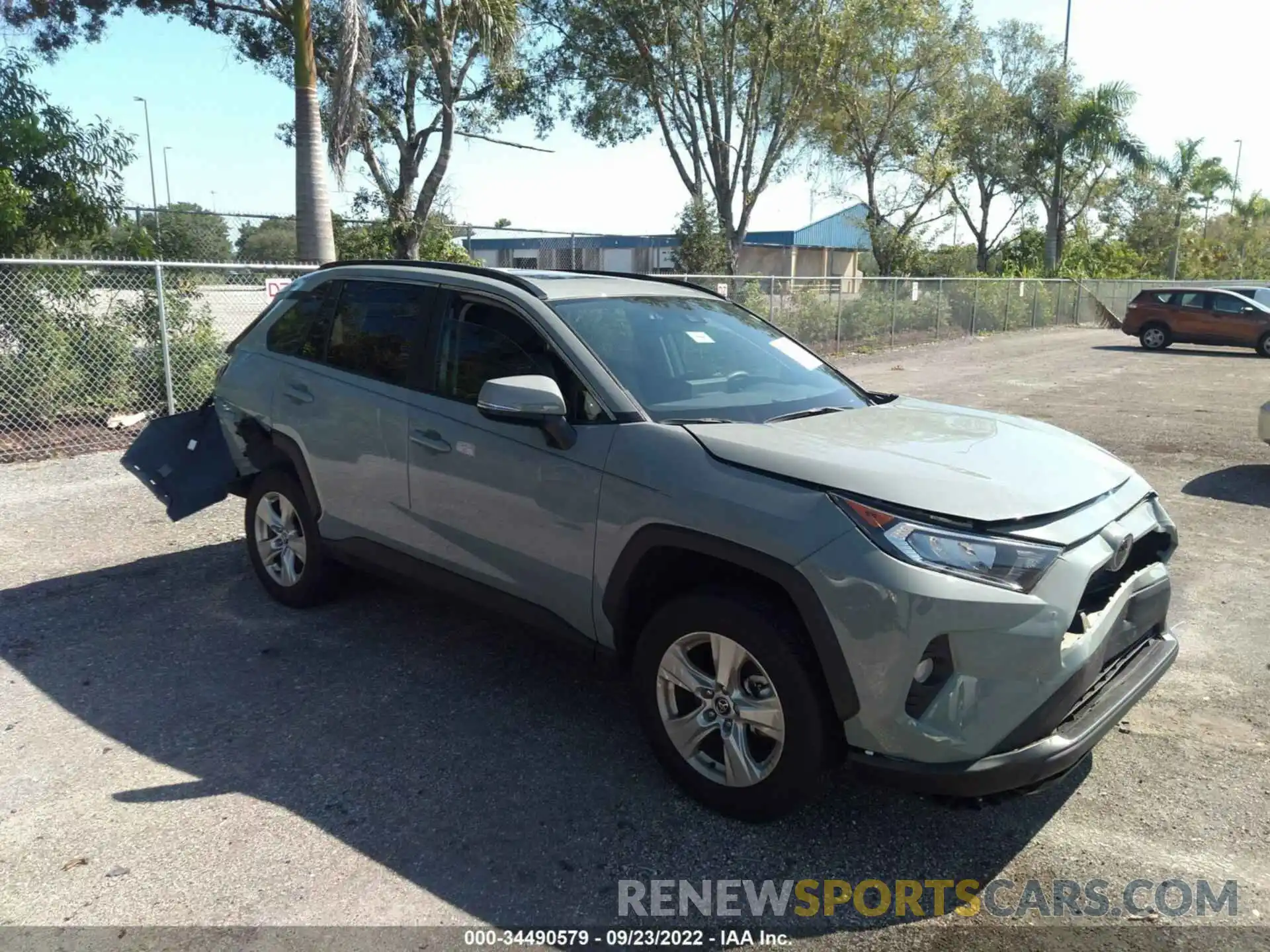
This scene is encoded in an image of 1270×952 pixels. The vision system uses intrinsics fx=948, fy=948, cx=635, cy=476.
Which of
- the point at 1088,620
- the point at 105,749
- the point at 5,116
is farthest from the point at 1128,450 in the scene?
the point at 5,116

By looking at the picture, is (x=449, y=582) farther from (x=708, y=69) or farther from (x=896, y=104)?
(x=896, y=104)

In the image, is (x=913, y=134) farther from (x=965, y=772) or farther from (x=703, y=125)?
(x=965, y=772)

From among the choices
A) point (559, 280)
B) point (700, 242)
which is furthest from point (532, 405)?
point (700, 242)

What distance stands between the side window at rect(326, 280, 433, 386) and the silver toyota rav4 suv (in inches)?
0.7

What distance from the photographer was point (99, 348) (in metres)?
9.37

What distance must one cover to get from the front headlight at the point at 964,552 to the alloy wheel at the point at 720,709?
22.3 inches

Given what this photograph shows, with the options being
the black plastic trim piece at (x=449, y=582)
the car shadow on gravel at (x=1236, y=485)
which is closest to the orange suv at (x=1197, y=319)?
the car shadow on gravel at (x=1236, y=485)

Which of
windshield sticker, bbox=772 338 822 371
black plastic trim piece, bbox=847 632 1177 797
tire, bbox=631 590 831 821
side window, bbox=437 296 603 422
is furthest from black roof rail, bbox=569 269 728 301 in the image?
black plastic trim piece, bbox=847 632 1177 797

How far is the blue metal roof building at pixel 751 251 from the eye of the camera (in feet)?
98.6

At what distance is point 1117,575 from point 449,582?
255 centimetres

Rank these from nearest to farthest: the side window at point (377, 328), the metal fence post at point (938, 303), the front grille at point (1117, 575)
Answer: the front grille at point (1117, 575), the side window at point (377, 328), the metal fence post at point (938, 303)

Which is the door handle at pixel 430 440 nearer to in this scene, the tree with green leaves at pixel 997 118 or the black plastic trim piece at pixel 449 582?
the black plastic trim piece at pixel 449 582

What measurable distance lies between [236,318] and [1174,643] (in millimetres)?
10183

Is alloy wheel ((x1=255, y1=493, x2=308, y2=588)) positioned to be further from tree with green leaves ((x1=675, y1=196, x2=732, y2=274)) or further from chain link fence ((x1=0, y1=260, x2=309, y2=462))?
tree with green leaves ((x1=675, y1=196, x2=732, y2=274))
